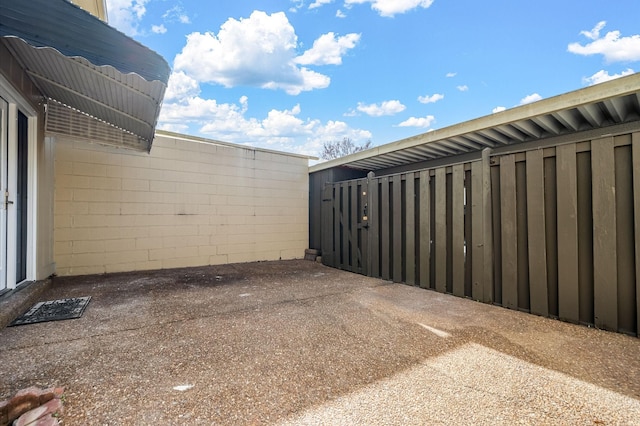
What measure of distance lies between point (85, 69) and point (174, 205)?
10.6 ft

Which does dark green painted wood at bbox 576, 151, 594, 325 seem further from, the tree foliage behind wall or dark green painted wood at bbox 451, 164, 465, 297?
the tree foliage behind wall

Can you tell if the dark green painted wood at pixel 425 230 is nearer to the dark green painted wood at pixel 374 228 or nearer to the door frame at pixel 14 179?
the dark green painted wood at pixel 374 228

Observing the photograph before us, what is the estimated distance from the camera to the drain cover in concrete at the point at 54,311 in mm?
2727

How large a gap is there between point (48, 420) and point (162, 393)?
46 cm

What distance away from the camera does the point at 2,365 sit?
1.86m

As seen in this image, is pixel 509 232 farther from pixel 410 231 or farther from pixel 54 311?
pixel 54 311

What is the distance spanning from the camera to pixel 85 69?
9.43ft

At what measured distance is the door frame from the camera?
9.96 ft

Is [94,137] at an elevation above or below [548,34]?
below

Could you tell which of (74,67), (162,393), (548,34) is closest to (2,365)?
(162,393)

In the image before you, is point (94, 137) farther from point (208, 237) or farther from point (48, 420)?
point (48, 420)

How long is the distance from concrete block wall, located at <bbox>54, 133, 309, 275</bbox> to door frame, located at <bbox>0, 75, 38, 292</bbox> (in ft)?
4.11

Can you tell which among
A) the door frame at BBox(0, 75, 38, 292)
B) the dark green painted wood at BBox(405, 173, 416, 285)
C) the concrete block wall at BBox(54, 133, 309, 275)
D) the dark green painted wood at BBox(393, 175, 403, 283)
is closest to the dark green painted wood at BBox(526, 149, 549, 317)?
the dark green painted wood at BBox(405, 173, 416, 285)

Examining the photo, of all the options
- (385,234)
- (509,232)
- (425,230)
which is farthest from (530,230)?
(385,234)
